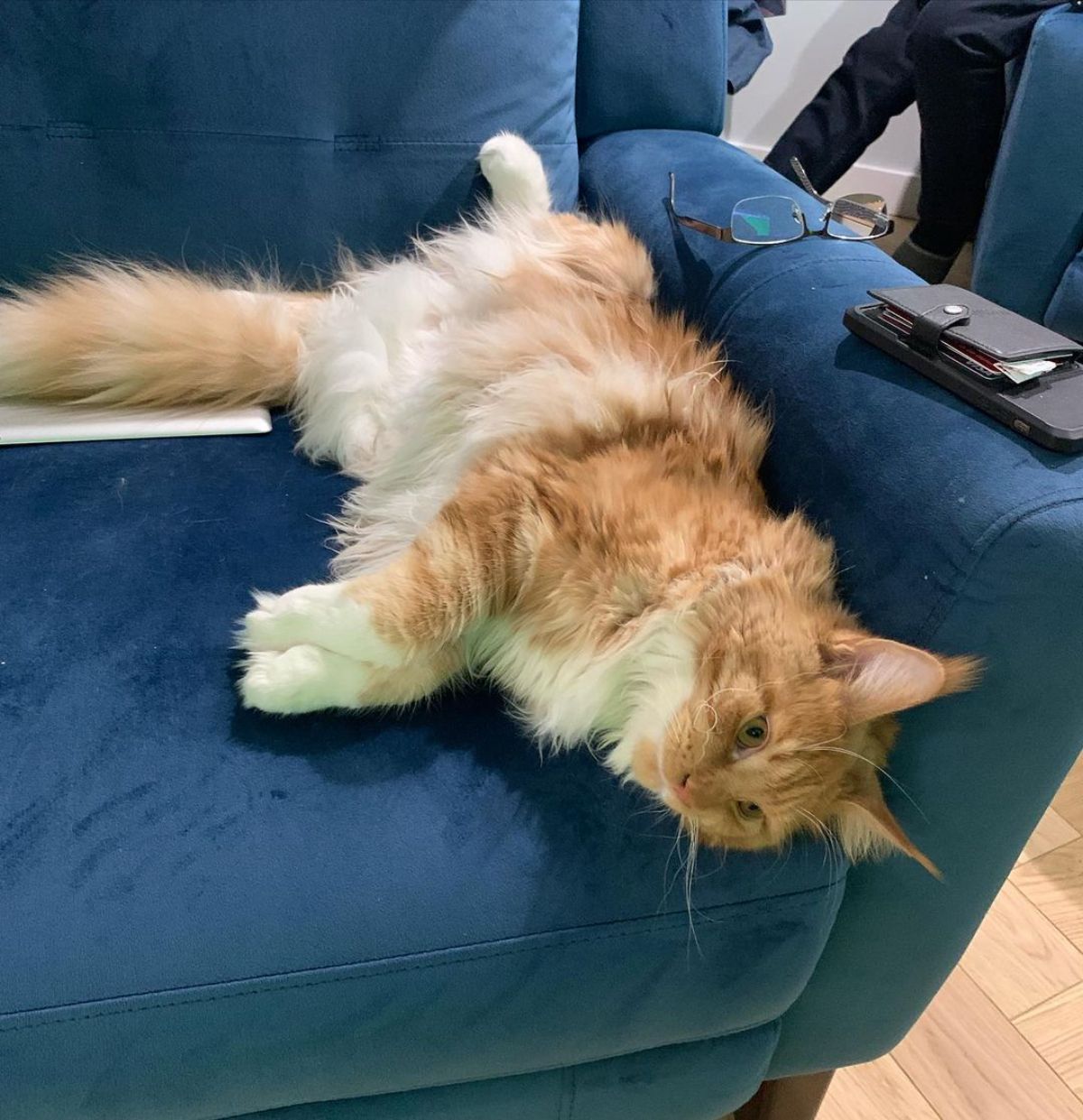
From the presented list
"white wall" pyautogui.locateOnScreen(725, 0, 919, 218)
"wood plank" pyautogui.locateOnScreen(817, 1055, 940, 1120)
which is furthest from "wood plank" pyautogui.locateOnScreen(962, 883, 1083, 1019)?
"white wall" pyautogui.locateOnScreen(725, 0, 919, 218)

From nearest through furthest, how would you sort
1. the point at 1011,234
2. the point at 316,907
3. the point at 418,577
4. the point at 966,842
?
the point at 316,907 < the point at 966,842 < the point at 418,577 < the point at 1011,234

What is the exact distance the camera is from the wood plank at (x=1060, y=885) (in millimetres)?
1471

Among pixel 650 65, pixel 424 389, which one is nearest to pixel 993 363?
pixel 424 389

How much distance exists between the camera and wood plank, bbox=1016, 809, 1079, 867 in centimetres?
158

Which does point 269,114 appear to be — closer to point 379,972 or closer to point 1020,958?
point 379,972

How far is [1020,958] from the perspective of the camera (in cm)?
142

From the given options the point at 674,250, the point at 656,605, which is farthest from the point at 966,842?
the point at 674,250

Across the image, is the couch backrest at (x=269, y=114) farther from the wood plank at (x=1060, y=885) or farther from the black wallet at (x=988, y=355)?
the wood plank at (x=1060, y=885)

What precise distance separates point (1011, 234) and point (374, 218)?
1603 mm

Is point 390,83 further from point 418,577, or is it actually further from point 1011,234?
point 1011,234

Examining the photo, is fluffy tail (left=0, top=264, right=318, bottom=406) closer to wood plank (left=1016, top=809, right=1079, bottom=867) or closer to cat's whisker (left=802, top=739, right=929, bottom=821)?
cat's whisker (left=802, top=739, right=929, bottom=821)

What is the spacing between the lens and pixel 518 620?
40.4 inches

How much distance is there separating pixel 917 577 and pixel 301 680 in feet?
1.88

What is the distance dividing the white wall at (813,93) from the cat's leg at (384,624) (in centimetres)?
257
